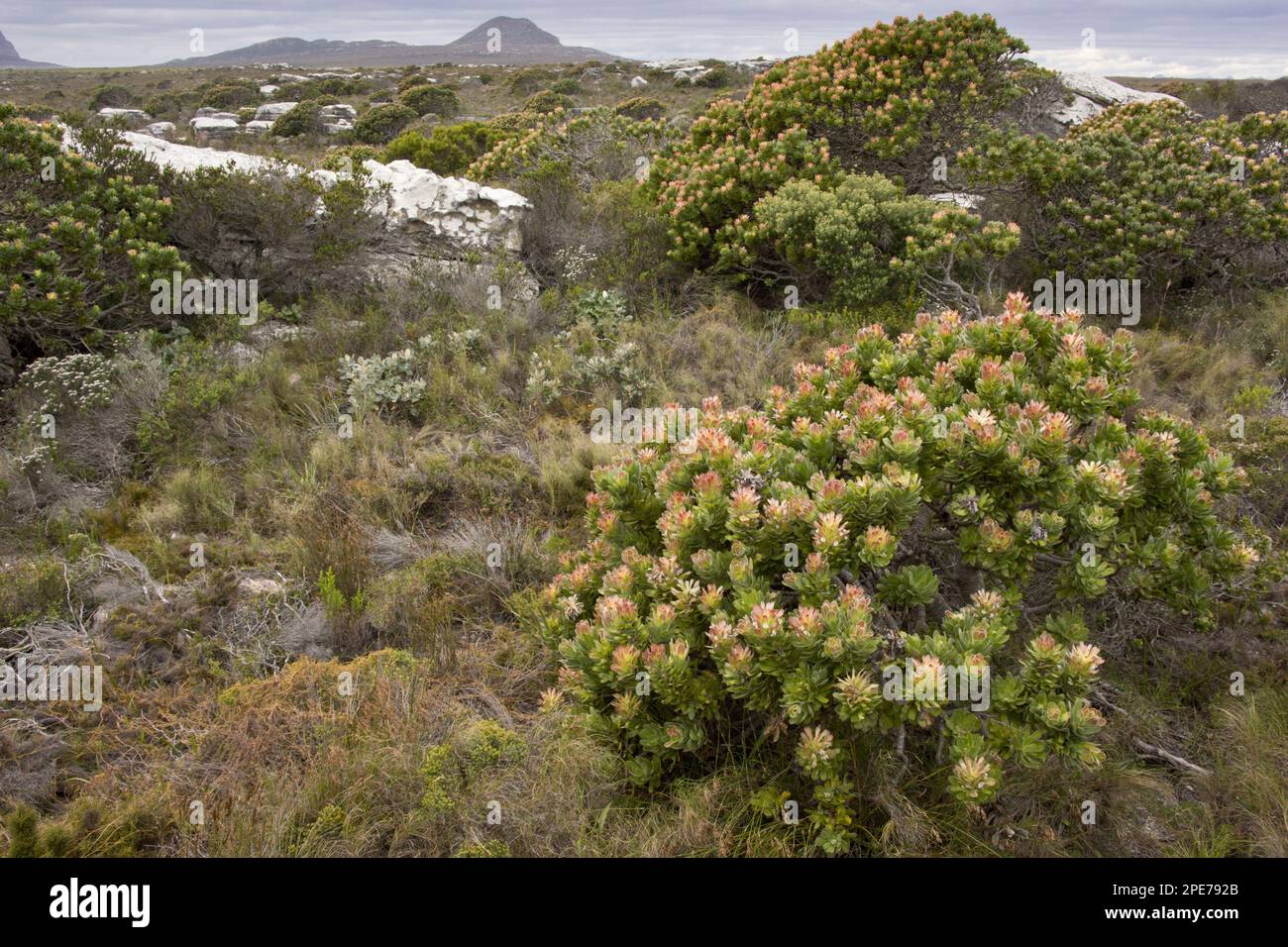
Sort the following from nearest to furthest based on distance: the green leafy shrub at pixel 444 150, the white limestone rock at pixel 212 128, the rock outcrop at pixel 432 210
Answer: the rock outcrop at pixel 432 210 < the green leafy shrub at pixel 444 150 < the white limestone rock at pixel 212 128

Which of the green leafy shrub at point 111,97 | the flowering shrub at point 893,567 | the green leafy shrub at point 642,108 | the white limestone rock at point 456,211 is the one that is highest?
the green leafy shrub at point 111,97

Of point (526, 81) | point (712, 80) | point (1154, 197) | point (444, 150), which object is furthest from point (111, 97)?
point (1154, 197)

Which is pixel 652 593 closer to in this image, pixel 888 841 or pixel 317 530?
pixel 888 841

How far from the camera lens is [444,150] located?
44.4 feet

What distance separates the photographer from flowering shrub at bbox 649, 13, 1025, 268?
841cm

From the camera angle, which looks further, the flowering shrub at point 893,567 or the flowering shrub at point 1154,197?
the flowering shrub at point 1154,197

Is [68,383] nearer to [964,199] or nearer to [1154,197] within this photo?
[964,199]

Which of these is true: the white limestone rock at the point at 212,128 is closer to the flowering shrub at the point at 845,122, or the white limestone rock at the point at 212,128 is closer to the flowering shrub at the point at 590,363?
the flowering shrub at the point at 845,122

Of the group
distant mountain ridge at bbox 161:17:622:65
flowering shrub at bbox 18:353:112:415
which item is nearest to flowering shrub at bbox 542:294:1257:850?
flowering shrub at bbox 18:353:112:415

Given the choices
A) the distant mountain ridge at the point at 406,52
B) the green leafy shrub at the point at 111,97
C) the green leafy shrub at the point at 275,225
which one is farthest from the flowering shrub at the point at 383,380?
the distant mountain ridge at the point at 406,52

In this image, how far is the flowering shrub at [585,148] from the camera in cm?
1070

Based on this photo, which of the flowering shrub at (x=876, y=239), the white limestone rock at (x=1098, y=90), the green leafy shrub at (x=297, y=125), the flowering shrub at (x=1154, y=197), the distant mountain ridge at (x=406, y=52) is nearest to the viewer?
the flowering shrub at (x=876, y=239)

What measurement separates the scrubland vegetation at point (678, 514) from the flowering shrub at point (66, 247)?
41 mm

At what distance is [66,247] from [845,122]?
25.7ft
